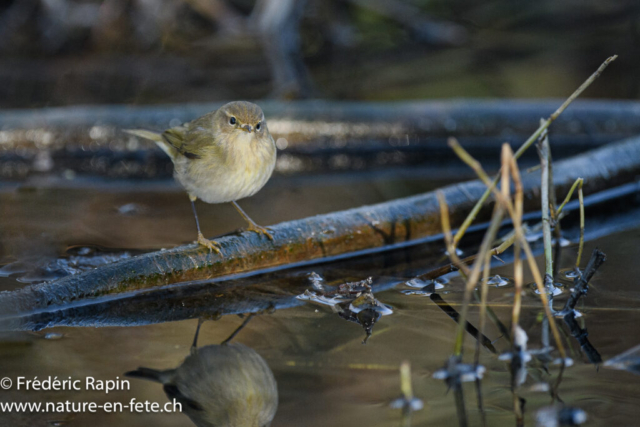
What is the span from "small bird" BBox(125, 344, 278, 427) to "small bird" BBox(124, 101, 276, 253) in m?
0.88

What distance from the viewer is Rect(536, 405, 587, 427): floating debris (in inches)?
93.9

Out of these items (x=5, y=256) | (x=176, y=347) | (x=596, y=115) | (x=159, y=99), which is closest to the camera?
(x=176, y=347)

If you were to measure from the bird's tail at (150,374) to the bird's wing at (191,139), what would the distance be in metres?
1.36

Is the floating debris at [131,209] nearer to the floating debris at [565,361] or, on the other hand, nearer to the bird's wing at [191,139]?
the bird's wing at [191,139]

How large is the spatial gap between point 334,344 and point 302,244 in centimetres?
99

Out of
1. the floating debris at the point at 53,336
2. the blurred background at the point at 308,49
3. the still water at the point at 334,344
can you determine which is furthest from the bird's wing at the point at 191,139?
the blurred background at the point at 308,49

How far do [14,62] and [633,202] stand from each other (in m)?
8.43

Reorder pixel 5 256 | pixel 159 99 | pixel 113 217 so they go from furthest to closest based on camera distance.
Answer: pixel 159 99, pixel 113 217, pixel 5 256

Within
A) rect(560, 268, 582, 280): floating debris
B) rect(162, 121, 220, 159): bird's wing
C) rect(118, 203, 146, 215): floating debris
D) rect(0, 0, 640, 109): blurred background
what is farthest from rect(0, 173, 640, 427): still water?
rect(0, 0, 640, 109): blurred background

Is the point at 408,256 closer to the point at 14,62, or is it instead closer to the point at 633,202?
the point at 633,202

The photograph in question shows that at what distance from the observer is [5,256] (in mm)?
4117

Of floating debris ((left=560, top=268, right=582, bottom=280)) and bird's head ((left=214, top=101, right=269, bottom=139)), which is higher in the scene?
bird's head ((left=214, top=101, right=269, bottom=139))

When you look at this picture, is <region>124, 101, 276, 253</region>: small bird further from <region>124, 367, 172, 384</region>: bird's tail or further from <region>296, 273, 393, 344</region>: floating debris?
<region>124, 367, 172, 384</region>: bird's tail

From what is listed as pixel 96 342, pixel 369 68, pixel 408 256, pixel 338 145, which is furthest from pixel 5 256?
pixel 369 68
